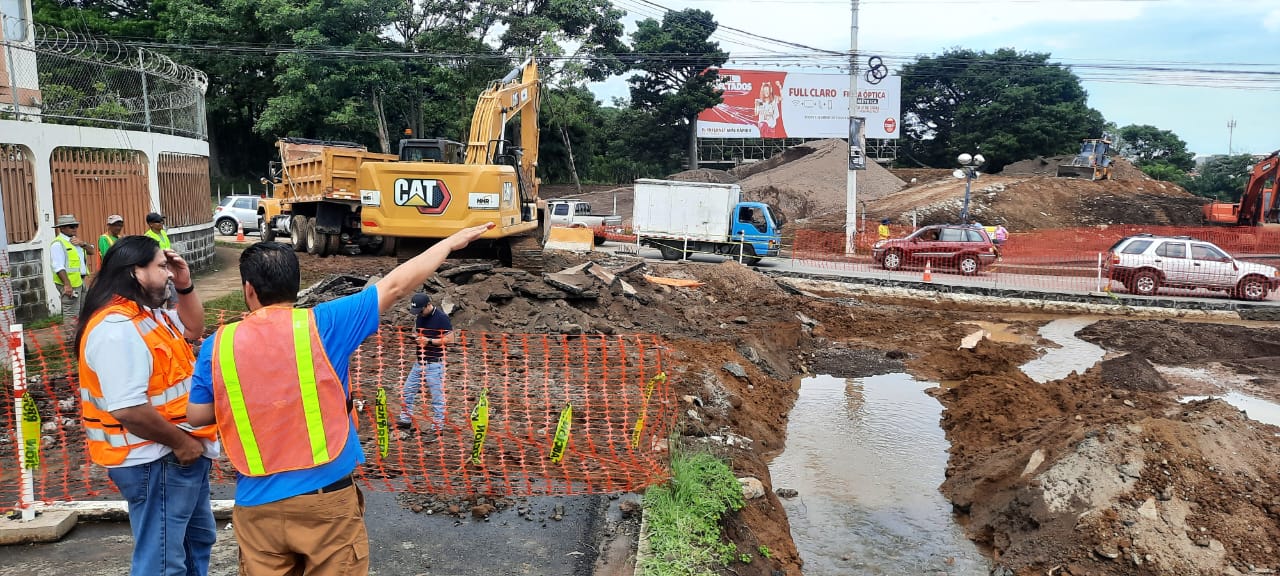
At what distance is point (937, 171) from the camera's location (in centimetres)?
4406

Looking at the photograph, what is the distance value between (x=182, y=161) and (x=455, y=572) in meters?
15.2

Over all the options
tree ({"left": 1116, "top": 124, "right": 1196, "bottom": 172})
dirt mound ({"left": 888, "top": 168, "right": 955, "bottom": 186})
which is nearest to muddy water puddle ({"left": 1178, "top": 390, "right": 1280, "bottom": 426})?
dirt mound ({"left": 888, "top": 168, "right": 955, "bottom": 186})

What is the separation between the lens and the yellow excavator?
1438 cm

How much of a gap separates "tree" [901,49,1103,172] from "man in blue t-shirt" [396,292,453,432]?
44221mm

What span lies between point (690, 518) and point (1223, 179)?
56138 mm

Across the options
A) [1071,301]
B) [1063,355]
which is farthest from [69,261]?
[1071,301]

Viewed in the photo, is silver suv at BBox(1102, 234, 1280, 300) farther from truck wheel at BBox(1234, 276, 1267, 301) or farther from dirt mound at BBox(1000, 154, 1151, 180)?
dirt mound at BBox(1000, 154, 1151, 180)

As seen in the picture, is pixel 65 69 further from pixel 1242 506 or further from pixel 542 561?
pixel 1242 506

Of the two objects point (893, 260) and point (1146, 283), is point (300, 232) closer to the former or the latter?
point (893, 260)

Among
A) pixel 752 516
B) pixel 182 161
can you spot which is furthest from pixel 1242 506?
pixel 182 161

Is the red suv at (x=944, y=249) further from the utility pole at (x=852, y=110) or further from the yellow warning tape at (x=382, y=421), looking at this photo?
the yellow warning tape at (x=382, y=421)

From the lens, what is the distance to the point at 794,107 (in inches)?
1892

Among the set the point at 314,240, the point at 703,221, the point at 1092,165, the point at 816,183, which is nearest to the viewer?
the point at 314,240

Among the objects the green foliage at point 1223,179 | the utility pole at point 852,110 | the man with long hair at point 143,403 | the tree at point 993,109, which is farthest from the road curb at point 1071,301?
the green foliage at point 1223,179
